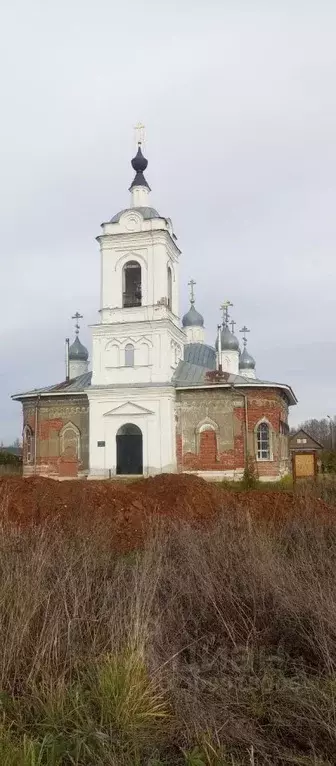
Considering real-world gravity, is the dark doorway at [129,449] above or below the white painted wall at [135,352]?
below

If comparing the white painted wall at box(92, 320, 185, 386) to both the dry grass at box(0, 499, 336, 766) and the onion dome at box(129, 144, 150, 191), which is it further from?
the dry grass at box(0, 499, 336, 766)

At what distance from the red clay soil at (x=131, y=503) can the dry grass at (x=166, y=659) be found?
500 cm

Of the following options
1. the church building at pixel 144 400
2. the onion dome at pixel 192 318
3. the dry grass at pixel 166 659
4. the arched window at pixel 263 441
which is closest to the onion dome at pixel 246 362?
the onion dome at pixel 192 318

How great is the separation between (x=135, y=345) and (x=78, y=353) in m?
6.56

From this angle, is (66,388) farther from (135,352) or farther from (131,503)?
(131,503)

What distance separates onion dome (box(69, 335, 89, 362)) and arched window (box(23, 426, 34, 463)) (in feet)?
16.9

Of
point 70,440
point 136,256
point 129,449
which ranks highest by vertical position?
point 136,256

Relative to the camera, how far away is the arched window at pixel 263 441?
2772 cm

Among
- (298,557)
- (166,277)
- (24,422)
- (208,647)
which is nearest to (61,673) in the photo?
(208,647)

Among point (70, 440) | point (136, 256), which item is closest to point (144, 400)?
point (70, 440)

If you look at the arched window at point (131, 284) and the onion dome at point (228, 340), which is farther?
the onion dome at point (228, 340)

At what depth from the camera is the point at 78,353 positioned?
34156mm

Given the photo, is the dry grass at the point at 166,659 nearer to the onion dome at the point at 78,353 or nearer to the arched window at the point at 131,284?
the arched window at the point at 131,284

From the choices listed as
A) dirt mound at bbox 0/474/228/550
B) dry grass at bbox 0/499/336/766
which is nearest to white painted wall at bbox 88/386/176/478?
dirt mound at bbox 0/474/228/550
